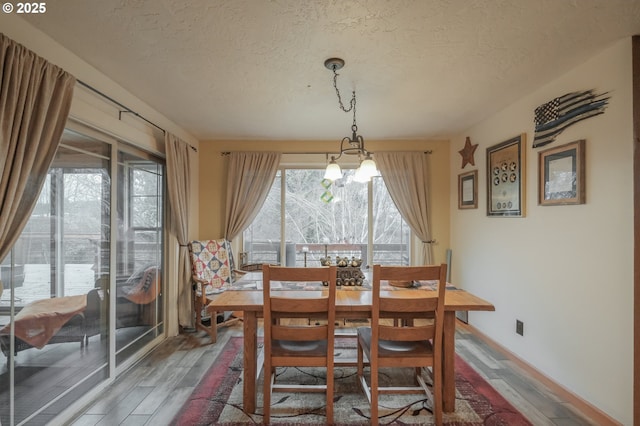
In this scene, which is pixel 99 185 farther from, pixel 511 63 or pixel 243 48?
pixel 511 63

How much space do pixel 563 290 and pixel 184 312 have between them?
145 inches

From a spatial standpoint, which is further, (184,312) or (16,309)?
(184,312)

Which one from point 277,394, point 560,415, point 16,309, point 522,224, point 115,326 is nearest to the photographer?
point 16,309

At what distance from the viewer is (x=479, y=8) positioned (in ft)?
4.82

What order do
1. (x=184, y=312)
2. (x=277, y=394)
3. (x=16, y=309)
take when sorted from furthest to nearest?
(x=184, y=312) < (x=277, y=394) < (x=16, y=309)

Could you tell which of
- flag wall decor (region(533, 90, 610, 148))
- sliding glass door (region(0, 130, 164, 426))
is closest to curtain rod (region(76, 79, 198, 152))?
sliding glass door (region(0, 130, 164, 426))

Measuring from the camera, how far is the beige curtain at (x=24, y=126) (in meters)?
1.35

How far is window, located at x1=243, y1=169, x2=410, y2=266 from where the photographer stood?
4031 mm

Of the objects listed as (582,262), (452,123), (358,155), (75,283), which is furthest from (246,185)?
(582,262)

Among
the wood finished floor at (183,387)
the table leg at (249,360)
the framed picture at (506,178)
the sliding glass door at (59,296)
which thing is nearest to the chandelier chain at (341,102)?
the framed picture at (506,178)

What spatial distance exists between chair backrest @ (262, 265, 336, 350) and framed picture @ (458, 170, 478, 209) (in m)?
2.47

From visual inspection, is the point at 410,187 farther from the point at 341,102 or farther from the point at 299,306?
the point at 299,306

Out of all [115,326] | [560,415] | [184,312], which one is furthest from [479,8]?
[184,312]

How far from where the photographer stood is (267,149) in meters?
3.91
